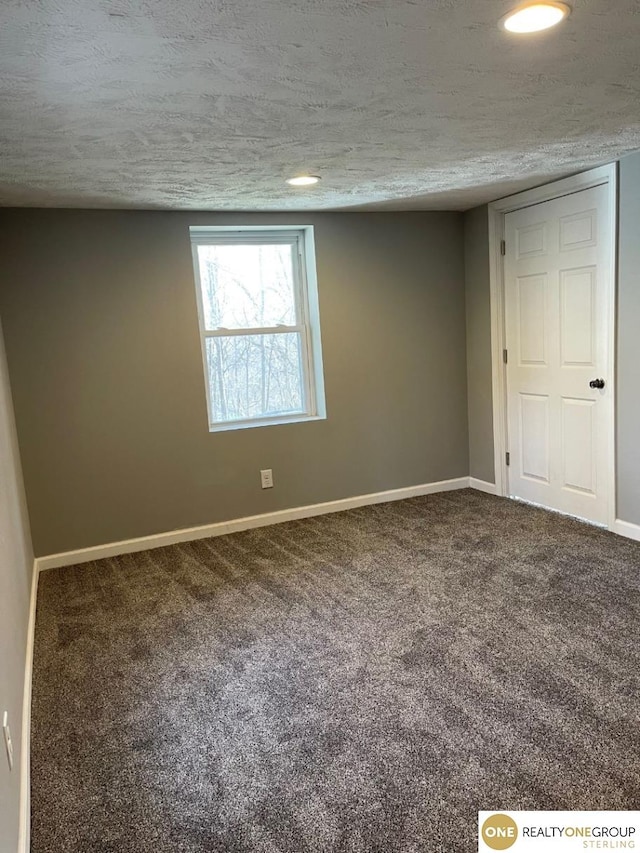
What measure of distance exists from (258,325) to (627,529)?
8.83ft

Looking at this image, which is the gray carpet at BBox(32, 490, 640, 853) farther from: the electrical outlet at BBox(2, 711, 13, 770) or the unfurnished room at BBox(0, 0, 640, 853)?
the electrical outlet at BBox(2, 711, 13, 770)

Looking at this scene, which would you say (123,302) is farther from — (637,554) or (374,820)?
(637,554)

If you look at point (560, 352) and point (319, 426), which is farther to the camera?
point (319, 426)

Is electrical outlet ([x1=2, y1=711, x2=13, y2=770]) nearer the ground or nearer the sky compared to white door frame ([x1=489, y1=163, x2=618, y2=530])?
nearer the ground

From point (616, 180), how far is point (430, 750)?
9.94 ft

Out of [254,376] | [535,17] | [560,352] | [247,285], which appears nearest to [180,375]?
[254,376]

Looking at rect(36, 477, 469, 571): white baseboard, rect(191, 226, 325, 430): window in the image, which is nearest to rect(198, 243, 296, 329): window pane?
rect(191, 226, 325, 430): window

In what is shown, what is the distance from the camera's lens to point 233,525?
13.4ft

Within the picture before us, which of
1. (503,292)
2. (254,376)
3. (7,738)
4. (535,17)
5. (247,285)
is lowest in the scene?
(7,738)

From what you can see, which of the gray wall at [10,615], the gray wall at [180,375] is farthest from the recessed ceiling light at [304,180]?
the gray wall at [10,615]

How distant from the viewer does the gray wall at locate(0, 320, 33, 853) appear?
1.46m

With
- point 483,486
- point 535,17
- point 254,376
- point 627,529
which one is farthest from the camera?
point 483,486

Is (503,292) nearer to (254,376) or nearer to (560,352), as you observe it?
(560,352)

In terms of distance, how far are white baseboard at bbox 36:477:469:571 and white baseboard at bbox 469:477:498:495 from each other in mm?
50
